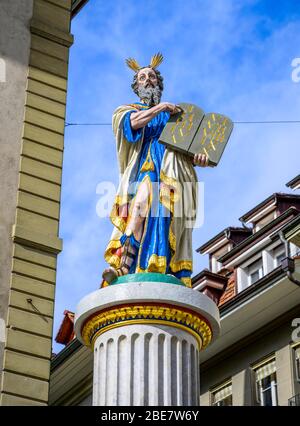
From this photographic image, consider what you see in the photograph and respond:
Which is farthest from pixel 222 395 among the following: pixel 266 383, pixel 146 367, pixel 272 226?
pixel 146 367

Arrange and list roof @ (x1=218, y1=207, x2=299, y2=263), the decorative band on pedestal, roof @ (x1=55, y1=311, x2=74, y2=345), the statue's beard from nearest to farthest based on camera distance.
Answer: the decorative band on pedestal → the statue's beard → roof @ (x1=218, y1=207, x2=299, y2=263) → roof @ (x1=55, y1=311, x2=74, y2=345)

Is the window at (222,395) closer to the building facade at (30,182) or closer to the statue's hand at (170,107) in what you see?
the building facade at (30,182)

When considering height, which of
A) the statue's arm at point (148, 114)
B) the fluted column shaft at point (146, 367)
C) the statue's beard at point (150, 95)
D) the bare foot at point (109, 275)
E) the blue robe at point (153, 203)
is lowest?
the fluted column shaft at point (146, 367)

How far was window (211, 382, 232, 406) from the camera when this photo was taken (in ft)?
89.4

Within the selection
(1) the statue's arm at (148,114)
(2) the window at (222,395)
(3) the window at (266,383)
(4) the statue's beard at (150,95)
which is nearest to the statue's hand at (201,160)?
(1) the statue's arm at (148,114)

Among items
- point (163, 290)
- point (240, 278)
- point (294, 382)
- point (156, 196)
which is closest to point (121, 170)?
point (156, 196)

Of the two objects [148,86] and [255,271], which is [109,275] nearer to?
[148,86]

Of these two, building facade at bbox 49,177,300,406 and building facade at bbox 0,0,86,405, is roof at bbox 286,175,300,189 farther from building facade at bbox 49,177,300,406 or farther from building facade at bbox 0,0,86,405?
building facade at bbox 0,0,86,405

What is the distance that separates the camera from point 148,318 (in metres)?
14.7

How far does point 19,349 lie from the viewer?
17.0 meters

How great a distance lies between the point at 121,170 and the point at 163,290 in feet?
7.37

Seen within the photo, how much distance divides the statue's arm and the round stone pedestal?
2.23 m

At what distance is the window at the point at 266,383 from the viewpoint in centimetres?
2609

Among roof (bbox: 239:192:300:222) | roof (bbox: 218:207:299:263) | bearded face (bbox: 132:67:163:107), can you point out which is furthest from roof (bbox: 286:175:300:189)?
bearded face (bbox: 132:67:163:107)
